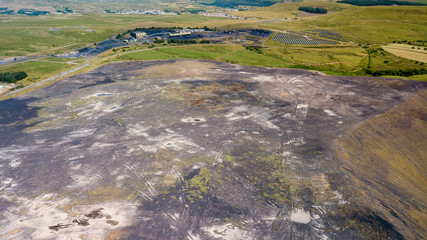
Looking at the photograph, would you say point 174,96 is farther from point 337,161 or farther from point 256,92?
point 337,161

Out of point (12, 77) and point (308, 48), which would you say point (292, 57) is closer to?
point (308, 48)

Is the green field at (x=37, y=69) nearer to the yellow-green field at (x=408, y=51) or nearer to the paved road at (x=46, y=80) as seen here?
the paved road at (x=46, y=80)

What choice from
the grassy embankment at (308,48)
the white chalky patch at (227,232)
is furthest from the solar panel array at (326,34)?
the white chalky patch at (227,232)

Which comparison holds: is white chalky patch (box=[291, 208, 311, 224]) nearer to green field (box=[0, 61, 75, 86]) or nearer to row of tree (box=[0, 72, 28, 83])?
green field (box=[0, 61, 75, 86])

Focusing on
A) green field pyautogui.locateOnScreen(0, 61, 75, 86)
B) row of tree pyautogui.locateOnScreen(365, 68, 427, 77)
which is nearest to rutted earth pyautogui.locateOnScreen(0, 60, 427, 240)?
row of tree pyautogui.locateOnScreen(365, 68, 427, 77)

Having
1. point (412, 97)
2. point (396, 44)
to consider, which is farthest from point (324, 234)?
point (396, 44)

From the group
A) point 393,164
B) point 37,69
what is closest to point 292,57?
point 393,164
